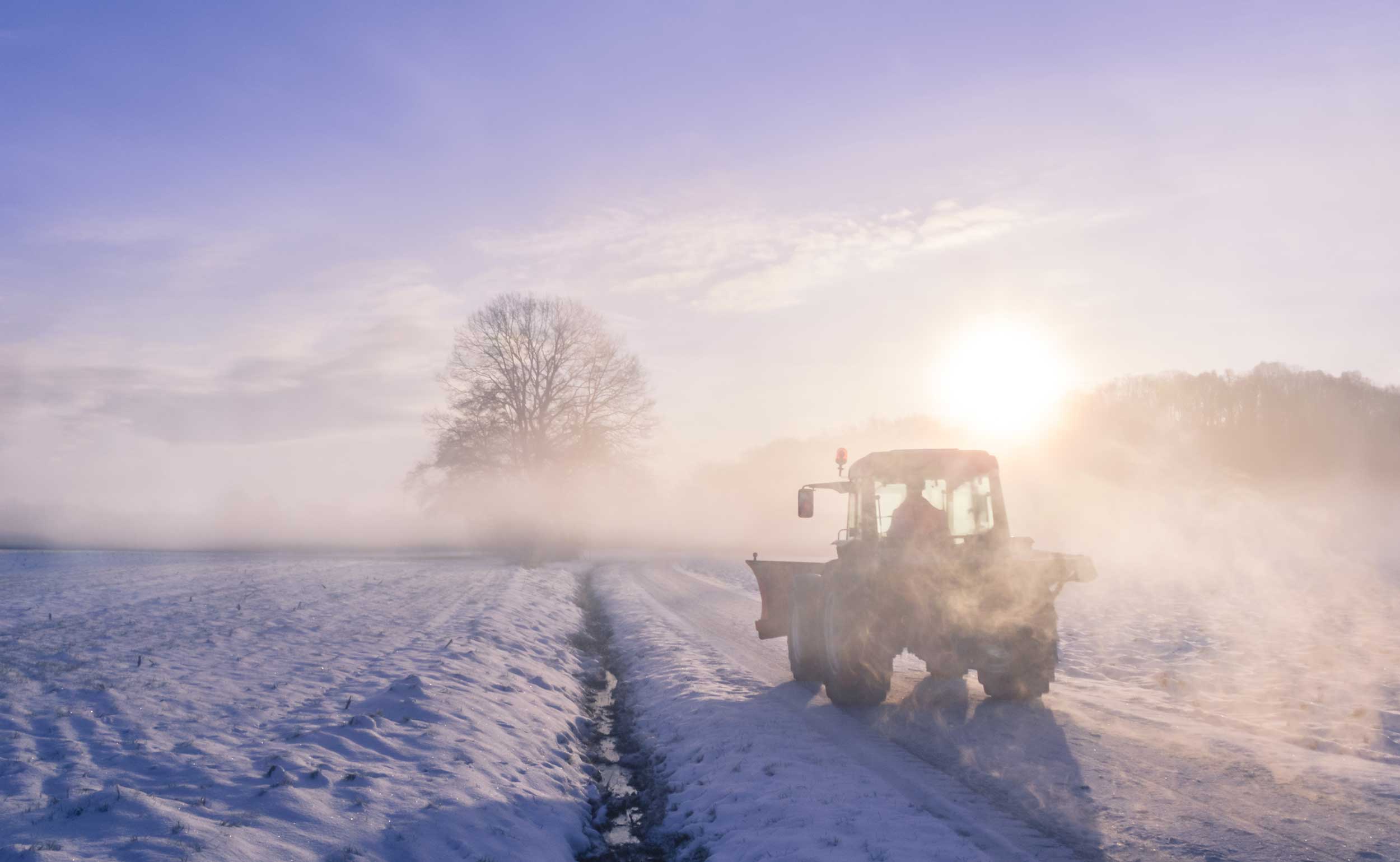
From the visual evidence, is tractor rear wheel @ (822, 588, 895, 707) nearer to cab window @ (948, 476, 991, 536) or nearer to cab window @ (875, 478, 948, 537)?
cab window @ (875, 478, 948, 537)

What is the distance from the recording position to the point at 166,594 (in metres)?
18.4

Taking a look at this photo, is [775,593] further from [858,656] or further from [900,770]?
[900,770]

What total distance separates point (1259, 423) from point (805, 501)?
2010 inches

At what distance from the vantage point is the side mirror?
11281 mm

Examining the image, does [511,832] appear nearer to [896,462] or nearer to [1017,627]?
[1017,627]

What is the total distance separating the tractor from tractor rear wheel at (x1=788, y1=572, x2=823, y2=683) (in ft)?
0.09

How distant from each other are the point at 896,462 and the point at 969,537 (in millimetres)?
1325

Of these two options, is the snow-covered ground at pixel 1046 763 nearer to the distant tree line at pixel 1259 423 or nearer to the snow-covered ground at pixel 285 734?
the snow-covered ground at pixel 285 734

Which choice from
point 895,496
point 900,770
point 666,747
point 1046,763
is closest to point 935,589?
point 895,496

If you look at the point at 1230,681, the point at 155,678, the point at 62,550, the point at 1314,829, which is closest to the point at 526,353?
the point at 62,550

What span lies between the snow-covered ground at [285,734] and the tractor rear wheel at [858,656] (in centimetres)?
317

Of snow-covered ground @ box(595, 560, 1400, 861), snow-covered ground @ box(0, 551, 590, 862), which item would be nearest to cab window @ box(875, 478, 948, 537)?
snow-covered ground @ box(595, 560, 1400, 861)

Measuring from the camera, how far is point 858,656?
972cm

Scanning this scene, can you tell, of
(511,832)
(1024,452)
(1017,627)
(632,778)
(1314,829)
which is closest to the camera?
(1314,829)
